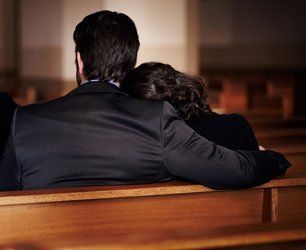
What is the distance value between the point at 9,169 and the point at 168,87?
1.98ft

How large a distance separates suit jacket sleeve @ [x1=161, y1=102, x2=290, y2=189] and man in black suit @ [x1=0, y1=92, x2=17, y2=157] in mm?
732

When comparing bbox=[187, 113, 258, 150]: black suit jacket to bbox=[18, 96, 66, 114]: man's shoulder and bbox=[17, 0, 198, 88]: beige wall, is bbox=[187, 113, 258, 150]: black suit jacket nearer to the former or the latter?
bbox=[18, 96, 66, 114]: man's shoulder

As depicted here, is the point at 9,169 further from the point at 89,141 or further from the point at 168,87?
the point at 168,87

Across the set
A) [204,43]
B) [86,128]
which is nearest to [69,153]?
[86,128]

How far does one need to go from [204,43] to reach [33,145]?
43.9 feet

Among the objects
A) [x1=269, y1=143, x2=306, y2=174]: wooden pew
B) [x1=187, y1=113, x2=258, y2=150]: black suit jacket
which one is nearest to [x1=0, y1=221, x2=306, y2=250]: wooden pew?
[x1=187, y1=113, x2=258, y2=150]: black suit jacket

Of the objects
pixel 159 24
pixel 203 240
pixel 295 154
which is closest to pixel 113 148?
pixel 203 240

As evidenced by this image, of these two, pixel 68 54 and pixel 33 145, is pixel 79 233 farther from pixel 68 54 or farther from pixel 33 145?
pixel 68 54

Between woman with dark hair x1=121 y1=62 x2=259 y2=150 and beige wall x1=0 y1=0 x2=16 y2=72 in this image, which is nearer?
woman with dark hair x1=121 y1=62 x2=259 y2=150

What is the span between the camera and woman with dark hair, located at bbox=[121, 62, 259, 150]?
2424 mm

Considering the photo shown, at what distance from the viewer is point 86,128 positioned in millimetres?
2209

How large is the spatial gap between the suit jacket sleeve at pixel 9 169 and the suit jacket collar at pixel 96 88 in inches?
9.4

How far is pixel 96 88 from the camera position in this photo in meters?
2.29

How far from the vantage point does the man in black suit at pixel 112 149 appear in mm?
2188
